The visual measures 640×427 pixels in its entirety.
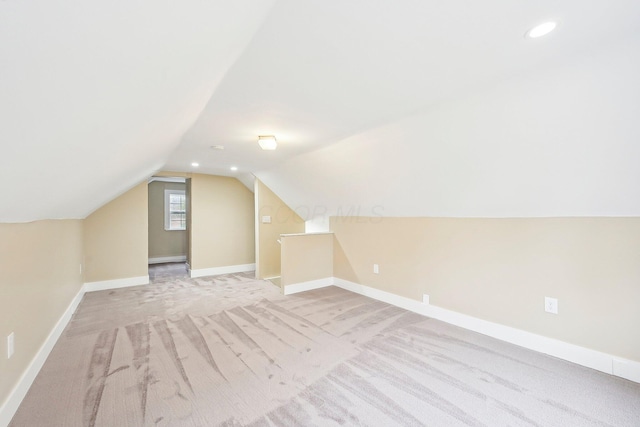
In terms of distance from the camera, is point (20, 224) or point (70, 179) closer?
point (70, 179)

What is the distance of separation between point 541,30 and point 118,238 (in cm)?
594

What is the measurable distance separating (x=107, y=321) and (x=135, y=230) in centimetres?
208

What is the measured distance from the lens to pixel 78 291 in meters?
3.98

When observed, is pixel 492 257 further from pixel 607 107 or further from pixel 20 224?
pixel 20 224

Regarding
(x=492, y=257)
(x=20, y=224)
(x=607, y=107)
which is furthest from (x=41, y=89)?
(x=492, y=257)

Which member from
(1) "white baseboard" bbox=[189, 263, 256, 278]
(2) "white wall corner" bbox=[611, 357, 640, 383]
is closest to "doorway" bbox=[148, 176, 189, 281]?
(1) "white baseboard" bbox=[189, 263, 256, 278]

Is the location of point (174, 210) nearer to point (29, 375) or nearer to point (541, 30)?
point (29, 375)

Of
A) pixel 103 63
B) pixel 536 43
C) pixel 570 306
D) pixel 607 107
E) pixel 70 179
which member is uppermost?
pixel 536 43

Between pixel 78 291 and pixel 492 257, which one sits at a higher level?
pixel 492 257

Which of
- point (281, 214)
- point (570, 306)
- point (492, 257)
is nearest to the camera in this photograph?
point (570, 306)

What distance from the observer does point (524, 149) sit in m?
2.10

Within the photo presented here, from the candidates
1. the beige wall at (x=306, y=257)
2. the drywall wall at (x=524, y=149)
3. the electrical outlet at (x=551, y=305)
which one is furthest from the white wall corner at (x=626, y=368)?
the beige wall at (x=306, y=257)

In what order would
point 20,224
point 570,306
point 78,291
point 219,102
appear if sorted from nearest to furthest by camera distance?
point 20,224 < point 219,102 < point 570,306 < point 78,291

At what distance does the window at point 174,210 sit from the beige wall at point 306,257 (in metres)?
4.41
